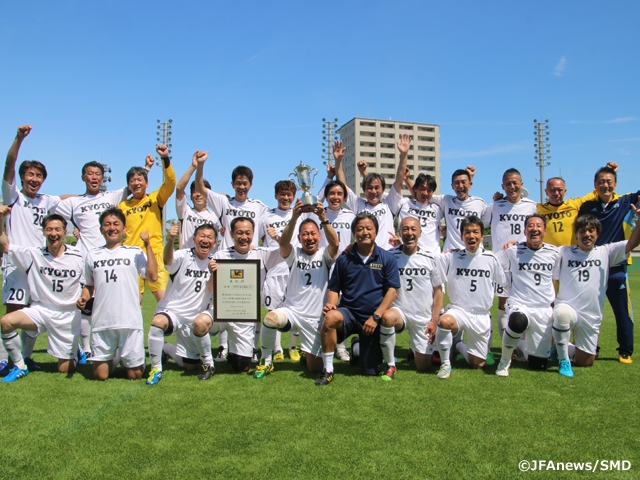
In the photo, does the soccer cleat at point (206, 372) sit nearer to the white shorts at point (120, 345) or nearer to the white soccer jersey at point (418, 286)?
the white shorts at point (120, 345)

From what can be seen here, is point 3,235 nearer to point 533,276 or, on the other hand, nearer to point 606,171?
point 533,276

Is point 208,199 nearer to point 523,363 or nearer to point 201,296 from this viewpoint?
point 201,296

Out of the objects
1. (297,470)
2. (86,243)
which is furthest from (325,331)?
(86,243)

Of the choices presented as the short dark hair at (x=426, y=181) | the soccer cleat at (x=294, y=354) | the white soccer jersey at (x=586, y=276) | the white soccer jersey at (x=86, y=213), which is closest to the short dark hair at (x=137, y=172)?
the white soccer jersey at (x=86, y=213)

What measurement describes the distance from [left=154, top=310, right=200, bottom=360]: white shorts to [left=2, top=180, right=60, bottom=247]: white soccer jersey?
2.06 meters

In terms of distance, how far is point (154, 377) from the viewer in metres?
5.23

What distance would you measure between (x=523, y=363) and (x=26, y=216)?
6578mm

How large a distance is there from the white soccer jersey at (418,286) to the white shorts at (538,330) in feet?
3.14

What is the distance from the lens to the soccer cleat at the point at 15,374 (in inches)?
208

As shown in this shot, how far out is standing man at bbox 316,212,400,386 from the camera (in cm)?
547

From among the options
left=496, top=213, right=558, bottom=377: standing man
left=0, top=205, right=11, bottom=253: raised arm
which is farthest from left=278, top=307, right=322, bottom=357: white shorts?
left=0, top=205, right=11, bottom=253: raised arm

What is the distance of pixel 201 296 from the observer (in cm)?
578

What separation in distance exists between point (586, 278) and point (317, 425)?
158 inches

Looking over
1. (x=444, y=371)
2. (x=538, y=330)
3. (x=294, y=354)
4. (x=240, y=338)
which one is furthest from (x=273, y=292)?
(x=538, y=330)
